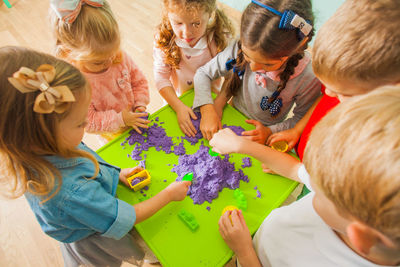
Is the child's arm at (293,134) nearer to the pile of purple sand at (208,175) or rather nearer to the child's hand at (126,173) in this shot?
the pile of purple sand at (208,175)

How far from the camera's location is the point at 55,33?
86cm

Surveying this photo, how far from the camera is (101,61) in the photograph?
3.15 feet

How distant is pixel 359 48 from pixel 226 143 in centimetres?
48

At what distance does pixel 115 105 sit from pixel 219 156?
601 mm

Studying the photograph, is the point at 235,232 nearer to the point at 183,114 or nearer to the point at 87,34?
the point at 183,114

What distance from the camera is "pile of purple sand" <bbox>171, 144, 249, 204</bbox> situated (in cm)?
80

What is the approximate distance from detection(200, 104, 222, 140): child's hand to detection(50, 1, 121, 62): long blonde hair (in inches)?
18.0

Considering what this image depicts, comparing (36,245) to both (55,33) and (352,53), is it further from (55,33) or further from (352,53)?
(352,53)

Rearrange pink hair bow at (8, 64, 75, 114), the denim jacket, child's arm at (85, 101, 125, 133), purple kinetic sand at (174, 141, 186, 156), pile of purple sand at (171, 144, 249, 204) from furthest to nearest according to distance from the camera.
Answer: child's arm at (85, 101, 125, 133) → purple kinetic sand at (174, 141, 186, 156) → pile of purple sand at (171, 144, 249, 204) → the denim jacket → pink hair bow at (8, 64, 75, 114)

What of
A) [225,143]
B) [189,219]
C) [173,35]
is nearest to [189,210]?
[189,219]

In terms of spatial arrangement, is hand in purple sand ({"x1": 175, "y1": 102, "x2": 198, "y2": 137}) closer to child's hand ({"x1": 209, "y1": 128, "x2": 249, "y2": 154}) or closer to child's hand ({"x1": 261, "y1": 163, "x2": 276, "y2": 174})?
child's hand ({"x1": 209, "y1": 128, "x2": 249, "y2": 154})

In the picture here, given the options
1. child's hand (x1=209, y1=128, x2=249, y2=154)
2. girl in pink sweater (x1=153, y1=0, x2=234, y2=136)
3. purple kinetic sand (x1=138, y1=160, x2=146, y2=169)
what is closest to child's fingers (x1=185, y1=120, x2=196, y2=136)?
girl in pink sweater (x1=153, y1=0, x2=234, y2=136)

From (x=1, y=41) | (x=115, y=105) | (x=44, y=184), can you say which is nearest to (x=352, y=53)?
(x=44, y=184)

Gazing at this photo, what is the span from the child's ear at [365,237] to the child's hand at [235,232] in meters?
0.35
